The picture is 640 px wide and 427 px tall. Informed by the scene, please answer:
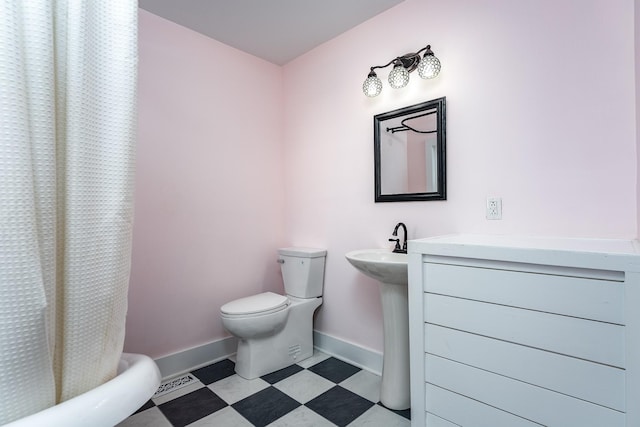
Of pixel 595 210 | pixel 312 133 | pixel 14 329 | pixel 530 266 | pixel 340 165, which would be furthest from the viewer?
pixel 312 133

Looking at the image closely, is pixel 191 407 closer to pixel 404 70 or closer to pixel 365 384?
pixel 365 384

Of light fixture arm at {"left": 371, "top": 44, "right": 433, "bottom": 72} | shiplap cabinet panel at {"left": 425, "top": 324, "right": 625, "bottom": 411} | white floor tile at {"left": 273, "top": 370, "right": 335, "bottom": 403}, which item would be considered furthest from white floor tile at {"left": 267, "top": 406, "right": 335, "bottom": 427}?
light fixture arm at {"left": 371, "top": 44, "right": 433, "bottom": 72}

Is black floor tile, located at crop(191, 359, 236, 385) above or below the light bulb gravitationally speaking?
below

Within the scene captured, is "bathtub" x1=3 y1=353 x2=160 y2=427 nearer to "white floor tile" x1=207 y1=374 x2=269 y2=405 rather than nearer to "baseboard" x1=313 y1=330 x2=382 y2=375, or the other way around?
"white floor tile" x1=207 y1=374 x2=269 y2=405

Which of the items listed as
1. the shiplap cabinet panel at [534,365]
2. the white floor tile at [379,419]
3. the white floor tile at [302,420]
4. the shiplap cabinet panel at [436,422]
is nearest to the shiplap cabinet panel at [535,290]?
the shiplap cabinet panel at [534,365]

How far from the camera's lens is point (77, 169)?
736 millimetres

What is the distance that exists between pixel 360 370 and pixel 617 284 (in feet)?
5.03

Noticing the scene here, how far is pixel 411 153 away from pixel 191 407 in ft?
6.21

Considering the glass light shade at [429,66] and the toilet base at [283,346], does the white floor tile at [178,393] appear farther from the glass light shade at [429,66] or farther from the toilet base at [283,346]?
the glass light shade at [429,66]

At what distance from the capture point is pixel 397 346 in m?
1.59

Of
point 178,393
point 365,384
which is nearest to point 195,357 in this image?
point 178,393

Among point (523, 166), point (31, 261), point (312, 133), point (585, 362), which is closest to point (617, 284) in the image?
point (585, 362)

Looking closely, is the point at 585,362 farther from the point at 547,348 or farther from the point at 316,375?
the point at 316,375

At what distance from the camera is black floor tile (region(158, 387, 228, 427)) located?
153 centimetres
